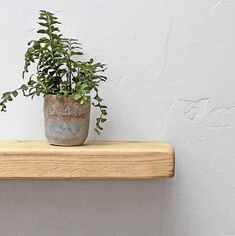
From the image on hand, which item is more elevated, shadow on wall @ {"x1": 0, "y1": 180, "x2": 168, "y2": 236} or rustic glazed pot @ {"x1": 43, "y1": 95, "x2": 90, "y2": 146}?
rustic glazed pot @ {"x1": 43, "y1": 95, "x2": 90, "y2": 146}

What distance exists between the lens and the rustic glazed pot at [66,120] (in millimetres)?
682

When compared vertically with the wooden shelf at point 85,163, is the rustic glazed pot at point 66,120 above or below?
above

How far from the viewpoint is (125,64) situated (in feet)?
2.53

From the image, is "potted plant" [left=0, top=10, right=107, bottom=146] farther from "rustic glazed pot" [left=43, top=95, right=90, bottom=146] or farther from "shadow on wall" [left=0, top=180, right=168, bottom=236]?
"shadow on wall" [left=0, top=180, right=168, bottom=236]

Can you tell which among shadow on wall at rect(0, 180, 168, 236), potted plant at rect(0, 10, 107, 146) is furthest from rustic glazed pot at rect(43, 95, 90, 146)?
shadow on wall at rect(0, 180, 168, 236)

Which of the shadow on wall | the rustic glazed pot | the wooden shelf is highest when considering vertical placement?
the rustic glazed pot

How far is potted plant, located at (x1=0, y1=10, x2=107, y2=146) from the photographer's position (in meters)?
0.68

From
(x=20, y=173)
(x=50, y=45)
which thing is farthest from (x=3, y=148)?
(x=50, y=45)

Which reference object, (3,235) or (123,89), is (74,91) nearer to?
(123,89)

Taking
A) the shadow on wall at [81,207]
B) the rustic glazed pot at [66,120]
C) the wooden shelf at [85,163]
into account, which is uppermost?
the rustic glazed pot at [66,120]

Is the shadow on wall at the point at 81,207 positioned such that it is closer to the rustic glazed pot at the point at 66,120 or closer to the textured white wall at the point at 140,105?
the textured white wall at the point at 140,105

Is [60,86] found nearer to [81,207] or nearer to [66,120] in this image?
[66,120]

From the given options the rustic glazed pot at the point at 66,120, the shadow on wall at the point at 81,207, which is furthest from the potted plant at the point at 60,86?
the shadow on wall at the point at 81,207

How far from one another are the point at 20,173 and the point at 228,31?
1.37ft
